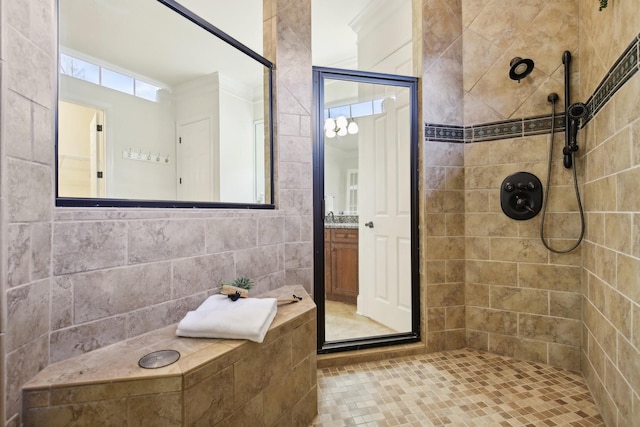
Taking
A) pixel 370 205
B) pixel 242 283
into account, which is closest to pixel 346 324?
pixel 370 205

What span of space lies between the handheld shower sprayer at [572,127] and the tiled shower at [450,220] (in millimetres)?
60

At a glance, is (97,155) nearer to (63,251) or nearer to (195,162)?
(195,162)

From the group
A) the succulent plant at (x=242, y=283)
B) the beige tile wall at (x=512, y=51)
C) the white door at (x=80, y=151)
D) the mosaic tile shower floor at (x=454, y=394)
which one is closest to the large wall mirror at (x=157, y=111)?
the white door at (x=80, y=151)

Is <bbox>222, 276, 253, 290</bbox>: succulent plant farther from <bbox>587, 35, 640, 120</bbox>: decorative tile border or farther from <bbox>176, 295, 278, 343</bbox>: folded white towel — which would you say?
<bbox>587, 35, 640, 120</bbox>: decorative tile border

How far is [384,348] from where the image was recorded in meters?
2.10

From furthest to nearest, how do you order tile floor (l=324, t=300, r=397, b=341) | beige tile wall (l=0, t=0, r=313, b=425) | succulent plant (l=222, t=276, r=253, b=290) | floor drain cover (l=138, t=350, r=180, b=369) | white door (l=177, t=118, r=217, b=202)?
1. tile floor (l=324, t=300, r=397, b=341)
2. white door (l=177, t=118, r=217, b=202)
3. succulent plant (l=222, t=276, r=253, b=290)
4. floor drain cover (l=138, t=350, r=180, b=369)
5. beige tile wall (l=0, t=0, r=313, b=425)

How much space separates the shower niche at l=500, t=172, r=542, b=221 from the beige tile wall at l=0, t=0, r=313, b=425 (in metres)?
1.59

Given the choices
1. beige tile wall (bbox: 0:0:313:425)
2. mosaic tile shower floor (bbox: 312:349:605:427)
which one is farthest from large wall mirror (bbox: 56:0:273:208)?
mosaic tile shower floor (bbox: 312:349:605:427)

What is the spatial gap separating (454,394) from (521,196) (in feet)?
4.17

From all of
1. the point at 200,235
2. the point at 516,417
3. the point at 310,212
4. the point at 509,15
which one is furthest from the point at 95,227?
the point at 509,15

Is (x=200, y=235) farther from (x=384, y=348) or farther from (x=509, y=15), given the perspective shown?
(x=509, y=15)

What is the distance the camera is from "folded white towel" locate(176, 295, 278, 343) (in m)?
1.12

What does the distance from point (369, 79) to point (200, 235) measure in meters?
1.58

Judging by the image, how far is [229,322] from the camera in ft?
3.73
